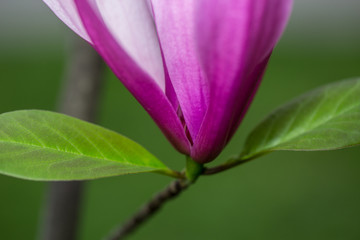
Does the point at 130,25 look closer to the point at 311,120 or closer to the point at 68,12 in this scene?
the point at 68,12

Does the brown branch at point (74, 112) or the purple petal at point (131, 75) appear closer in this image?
the purple petal at point (131, 75)

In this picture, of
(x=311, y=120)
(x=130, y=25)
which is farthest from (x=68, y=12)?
(x=311, y=120)

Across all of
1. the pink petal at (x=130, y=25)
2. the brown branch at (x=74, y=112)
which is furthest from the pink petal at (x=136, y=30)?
the brown branch at (x=74, y=112)

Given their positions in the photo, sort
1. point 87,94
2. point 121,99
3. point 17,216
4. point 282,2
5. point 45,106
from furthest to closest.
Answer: point 121,99 < point 45,106 < point 17,216 < point 87,94 < point 282,2

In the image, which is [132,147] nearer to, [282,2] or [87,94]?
[282,2]

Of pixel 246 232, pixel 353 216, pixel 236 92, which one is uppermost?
pixel 236 92

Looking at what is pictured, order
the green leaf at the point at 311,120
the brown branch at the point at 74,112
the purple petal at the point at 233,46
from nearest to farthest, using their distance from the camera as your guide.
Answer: the purple petal at the point at 233,46
the green leaf at the point at 311,120
the brown branch at the point at 74,112

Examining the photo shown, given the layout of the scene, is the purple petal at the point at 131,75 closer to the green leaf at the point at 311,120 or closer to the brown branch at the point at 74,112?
the green leaf at the point at 311,120

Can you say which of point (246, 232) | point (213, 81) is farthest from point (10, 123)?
point (246, 232)
